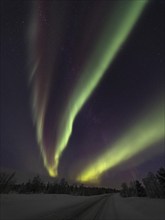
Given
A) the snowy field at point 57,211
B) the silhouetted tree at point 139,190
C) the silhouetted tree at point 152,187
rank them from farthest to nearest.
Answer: the silhouetted tree at point 139,190, the silhouetted tree at point 152,187, the snowy field at point 57,211

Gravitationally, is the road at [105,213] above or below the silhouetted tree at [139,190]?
below

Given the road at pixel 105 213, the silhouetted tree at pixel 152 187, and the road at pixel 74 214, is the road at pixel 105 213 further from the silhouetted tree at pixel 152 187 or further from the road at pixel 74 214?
the silhouetted tree at pixel 152 187

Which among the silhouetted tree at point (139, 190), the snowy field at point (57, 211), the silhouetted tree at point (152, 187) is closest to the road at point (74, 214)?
the snowy field at point (57, 211)

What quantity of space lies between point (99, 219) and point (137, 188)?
224 feet

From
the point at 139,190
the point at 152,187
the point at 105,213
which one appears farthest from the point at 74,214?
the point at 139,190

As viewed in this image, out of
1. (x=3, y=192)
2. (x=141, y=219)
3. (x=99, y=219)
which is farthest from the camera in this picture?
(x=3, y=192)

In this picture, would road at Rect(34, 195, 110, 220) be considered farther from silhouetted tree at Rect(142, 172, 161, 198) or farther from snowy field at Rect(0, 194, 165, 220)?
silhouetted tree at Rect(142, 172, 161, 198)

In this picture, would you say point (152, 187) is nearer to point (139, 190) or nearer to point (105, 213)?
point (139, 190)

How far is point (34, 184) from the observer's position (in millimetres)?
49594

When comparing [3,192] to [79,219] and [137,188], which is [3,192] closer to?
[79,219]

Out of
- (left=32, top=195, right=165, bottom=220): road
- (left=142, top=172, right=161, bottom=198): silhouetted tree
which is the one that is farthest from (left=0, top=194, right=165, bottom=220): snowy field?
(left=142, top=172, right=161, bottom=198): silhouetted tree

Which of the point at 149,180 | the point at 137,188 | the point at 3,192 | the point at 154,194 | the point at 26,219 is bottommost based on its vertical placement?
the point at 26,219

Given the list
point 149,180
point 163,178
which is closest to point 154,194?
point 149,180

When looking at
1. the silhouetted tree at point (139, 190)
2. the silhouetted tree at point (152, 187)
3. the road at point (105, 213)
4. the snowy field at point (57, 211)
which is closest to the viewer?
the snowy field at point (57, 211)
